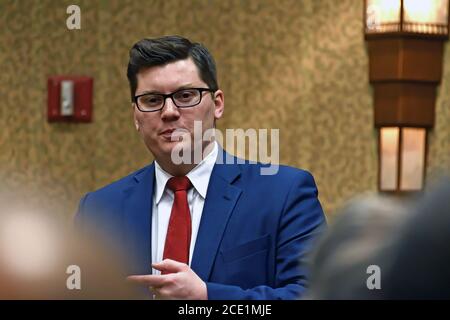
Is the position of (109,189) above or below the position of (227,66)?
below

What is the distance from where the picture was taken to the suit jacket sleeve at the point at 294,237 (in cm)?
96

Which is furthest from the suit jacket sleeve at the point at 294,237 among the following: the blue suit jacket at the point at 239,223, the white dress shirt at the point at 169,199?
the white dress shirt at the point at 169,199

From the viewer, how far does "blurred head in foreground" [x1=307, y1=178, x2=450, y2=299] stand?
1.00 ft

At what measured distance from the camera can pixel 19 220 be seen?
56 centimetres

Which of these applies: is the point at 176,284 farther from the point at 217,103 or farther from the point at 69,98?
the point at 69,98

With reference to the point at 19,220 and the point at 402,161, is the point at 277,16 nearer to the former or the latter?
the point at 402,161

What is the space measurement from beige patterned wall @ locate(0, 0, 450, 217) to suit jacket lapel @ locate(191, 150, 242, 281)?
114 centimetres

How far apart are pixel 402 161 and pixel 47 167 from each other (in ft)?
3.14

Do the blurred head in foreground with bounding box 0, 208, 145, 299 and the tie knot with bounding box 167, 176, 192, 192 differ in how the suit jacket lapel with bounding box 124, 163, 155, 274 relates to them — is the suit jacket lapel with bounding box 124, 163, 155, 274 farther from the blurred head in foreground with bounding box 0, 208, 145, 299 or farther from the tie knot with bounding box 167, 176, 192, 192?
the blurred head in foreground with bounding box 0, 208, 145, 299

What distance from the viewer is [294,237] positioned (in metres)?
1.09

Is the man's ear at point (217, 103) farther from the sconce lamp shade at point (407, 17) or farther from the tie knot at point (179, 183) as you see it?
the sconce lamp shade at point (407, 17)

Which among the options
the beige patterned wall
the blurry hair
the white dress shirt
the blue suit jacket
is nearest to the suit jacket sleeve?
the blue suit jacket

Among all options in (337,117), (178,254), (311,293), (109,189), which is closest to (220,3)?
(337,117)

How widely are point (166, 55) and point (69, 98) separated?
1.16 metres
